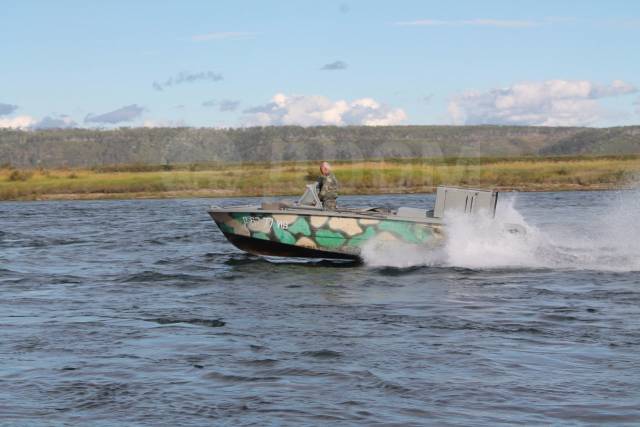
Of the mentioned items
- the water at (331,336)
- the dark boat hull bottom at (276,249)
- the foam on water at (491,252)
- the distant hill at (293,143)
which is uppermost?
the distant hill at (293,143)

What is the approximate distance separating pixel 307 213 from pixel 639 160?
222 feet

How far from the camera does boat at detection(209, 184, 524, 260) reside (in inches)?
768

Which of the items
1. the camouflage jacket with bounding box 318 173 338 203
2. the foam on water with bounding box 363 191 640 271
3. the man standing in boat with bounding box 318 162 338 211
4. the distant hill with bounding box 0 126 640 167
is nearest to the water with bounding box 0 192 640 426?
the foam on water with bounding box 363 191 640 271

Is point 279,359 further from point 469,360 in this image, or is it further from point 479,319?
point 479,319

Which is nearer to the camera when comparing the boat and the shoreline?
the boat

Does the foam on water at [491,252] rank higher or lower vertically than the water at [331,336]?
higher

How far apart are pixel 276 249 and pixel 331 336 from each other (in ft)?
25.6

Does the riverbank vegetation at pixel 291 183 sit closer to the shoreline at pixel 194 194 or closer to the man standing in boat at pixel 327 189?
the shoreline at pixel 194 194

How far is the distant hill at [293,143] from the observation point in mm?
168875

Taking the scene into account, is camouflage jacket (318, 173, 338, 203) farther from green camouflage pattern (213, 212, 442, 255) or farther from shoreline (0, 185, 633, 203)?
shoreline (0, 185, 633, 203)

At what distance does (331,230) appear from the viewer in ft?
65.2

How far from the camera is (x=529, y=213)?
119ft

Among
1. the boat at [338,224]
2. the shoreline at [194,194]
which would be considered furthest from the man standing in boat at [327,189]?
the shoreline at [194,194]

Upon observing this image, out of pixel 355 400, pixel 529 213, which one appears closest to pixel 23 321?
pixel 355 400
